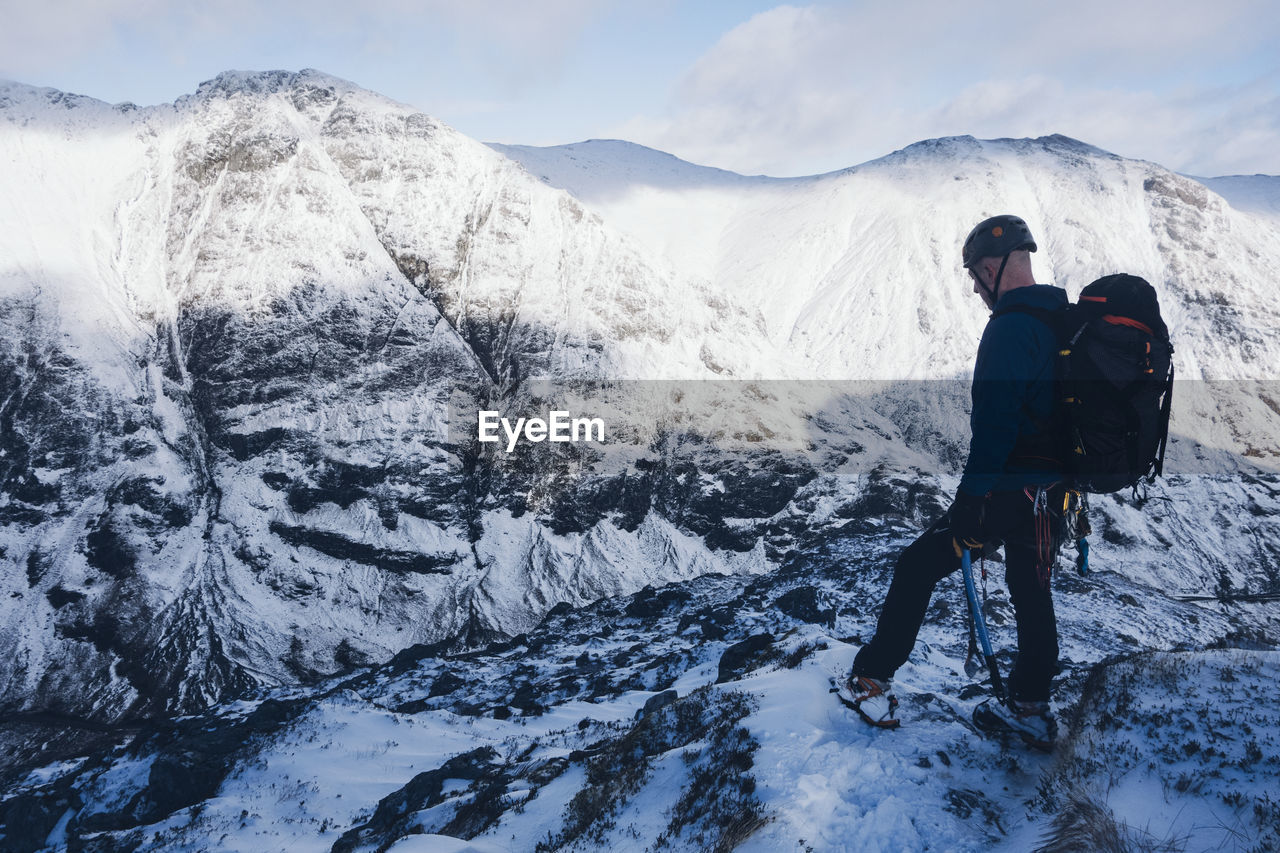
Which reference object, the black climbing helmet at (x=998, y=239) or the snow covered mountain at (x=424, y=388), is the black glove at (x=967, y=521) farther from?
the snow covered mountain at (x=424, y=388)

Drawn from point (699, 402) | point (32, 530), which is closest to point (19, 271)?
point (32, 530)

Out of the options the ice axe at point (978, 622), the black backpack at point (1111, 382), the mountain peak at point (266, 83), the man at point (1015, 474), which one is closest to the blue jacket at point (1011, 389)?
the man at point (1015, 474)

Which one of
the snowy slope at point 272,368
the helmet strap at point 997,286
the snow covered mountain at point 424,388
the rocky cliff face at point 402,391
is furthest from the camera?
the rocky cliff face at point 402,391

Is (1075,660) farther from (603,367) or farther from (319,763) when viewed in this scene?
(603,367)


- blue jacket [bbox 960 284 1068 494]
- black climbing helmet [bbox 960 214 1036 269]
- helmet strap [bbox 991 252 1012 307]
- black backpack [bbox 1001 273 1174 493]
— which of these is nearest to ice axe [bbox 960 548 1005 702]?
blue jacket [bbox 960 284 1068 494]

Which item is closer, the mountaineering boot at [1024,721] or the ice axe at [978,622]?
the mountaineering boot at [1024,721]

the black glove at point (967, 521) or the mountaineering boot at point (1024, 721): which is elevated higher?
the black glove at point (967, 521)

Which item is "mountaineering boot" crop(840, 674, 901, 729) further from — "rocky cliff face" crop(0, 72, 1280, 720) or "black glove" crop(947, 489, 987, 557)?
"rocky cliff face" crop(0, 72, 1280, 720)

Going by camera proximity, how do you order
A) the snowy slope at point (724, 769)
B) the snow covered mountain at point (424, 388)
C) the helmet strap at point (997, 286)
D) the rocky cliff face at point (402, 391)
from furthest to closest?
the rocky cliff face at point (402, 391) < the snow covered mountain at point (424, 388) < the helmet strap at point (997, 286) < the snowy slope at point (724, 769)
